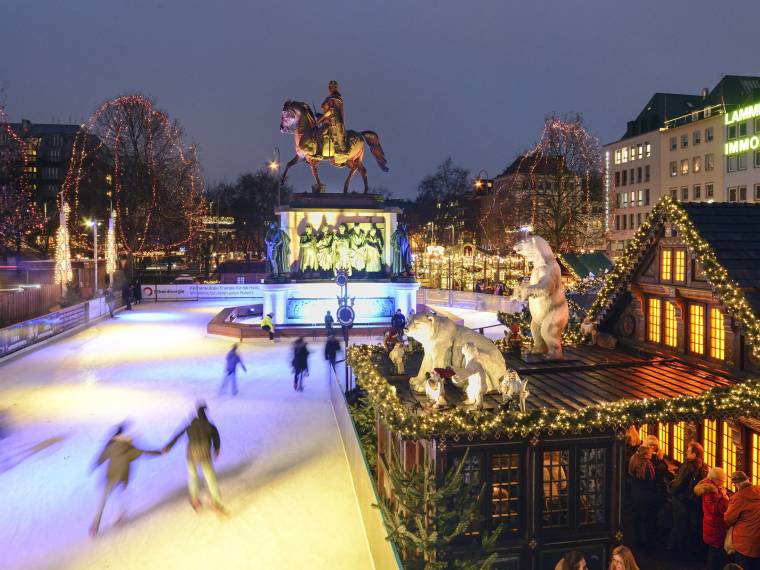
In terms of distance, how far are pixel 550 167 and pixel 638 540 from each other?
3746 cm

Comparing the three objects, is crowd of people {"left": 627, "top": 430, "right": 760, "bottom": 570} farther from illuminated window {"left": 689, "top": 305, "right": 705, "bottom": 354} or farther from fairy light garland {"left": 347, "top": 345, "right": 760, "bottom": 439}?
illuminated window {"left": 689, "top": 305, "right": 705, "bottom": 354}

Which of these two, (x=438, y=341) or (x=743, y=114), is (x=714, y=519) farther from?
(x=743, y=114)

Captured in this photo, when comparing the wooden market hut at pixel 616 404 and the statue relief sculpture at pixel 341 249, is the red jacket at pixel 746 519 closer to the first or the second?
the wooden market hut at pixel 616 404

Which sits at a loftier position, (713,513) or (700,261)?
(700,261)

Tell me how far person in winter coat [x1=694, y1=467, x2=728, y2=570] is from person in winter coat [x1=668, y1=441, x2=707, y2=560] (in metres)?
0.58

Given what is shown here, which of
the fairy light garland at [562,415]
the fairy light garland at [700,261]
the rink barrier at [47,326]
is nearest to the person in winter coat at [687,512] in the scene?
the fairy light garland at [562,415]

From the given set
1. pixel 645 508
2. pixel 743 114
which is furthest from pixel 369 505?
pixel 743 114

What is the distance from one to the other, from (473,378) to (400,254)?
67.9 ft

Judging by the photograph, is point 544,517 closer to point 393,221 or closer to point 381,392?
point 381,392

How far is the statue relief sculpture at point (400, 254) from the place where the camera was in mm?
28562

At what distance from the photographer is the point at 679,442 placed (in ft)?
33.9

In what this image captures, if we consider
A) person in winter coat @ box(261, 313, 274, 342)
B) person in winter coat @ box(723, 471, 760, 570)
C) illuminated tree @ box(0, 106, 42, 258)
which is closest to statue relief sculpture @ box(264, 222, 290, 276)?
person in winter coat @ box(261, 313, 274, 342)

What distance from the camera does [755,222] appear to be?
9828 millimetres

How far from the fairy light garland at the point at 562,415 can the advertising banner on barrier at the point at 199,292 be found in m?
40.5
